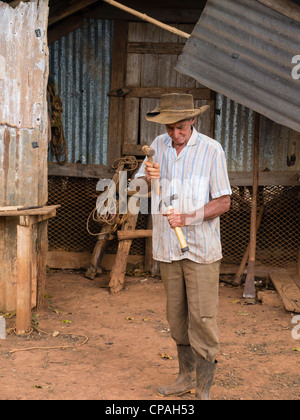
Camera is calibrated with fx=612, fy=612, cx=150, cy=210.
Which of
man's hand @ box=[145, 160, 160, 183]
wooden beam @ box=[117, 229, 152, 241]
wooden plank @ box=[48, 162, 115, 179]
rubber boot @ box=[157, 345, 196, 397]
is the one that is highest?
man's hand @ box=[145, 160, 160, 183]

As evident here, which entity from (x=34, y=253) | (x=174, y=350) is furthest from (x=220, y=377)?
(x=34, y=253)

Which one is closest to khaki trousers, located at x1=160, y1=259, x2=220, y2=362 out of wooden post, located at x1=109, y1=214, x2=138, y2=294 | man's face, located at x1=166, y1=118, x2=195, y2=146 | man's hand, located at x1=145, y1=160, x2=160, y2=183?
man's hand, located at x1=145, y1=160, x2=160, y2=183

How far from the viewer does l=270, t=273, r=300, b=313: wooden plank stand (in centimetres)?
746

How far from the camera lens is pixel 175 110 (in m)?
4.59

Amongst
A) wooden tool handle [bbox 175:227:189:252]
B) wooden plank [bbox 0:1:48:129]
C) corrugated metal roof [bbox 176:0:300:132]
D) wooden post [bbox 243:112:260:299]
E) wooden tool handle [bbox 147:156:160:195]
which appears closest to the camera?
wooden tool handle [bbox 175:227:189:252]

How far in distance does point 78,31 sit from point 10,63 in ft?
7.67

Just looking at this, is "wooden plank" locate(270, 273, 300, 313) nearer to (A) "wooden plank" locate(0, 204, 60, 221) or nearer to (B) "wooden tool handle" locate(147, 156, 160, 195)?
(A) "wooden plank" locate(0, 204, 60, 221)

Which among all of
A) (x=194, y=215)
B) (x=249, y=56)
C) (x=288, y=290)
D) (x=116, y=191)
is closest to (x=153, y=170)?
(x=194, y=215)

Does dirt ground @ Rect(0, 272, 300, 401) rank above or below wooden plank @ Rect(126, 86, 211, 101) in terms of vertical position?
below

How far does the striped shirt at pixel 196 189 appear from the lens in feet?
14.9

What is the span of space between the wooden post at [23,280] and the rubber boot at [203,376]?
240 cm

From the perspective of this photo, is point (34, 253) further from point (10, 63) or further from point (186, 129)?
point (186, 129)

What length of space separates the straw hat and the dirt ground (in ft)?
7.24

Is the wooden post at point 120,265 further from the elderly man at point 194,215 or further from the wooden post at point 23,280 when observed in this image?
the elderly man at point 194,215
